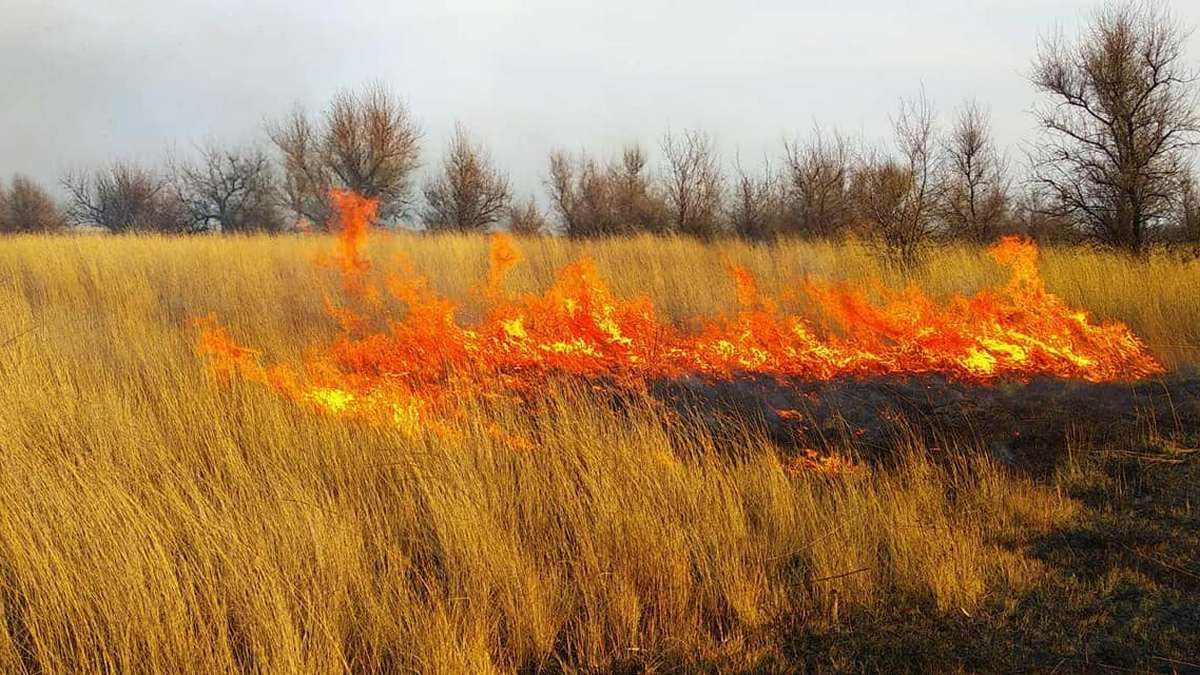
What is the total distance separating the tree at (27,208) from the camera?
29.0m

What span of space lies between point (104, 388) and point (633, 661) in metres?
4.09

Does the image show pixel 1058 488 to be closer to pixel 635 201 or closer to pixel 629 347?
pixel 629 347

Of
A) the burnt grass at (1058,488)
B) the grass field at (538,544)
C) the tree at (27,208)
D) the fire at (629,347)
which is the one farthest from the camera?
the tree at (27,208)

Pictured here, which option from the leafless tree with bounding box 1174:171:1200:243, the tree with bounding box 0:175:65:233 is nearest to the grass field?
the leafless tree with bounding box 1174:171:1200:243

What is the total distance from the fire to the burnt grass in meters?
0.40

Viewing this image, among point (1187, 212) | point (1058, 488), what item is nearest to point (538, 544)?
point (1058, 488)

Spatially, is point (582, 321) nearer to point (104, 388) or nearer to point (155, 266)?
point (104, 388)

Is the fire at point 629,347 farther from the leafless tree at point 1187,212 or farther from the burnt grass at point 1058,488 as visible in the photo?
the leafless tree at point 1187,212

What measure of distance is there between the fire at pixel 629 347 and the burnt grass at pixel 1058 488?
40 cm

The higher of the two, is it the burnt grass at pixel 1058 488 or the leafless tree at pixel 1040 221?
the leafless tree at pixel 1040 221

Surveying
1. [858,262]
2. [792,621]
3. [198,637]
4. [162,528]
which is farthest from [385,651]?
[858,262]

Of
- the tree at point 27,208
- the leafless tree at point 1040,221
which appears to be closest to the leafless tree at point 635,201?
the leafless tree at point 1040,221

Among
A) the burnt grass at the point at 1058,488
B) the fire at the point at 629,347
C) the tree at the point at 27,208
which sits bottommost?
the burnt grass at the point at 1058,488

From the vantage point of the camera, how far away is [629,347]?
6809mm
